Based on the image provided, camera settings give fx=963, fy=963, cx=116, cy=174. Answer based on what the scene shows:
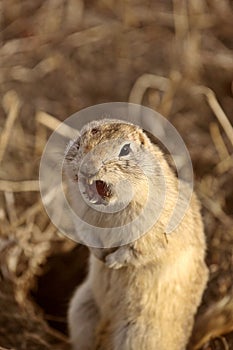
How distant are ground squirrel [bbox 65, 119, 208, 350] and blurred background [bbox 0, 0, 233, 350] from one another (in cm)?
26

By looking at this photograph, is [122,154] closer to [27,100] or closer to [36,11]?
[27,100]

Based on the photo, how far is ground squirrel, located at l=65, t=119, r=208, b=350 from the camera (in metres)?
3.33

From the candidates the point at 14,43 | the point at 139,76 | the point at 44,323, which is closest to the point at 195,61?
the point at 139,76

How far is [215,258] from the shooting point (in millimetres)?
4398

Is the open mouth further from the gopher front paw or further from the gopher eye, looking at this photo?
the gopher front paw

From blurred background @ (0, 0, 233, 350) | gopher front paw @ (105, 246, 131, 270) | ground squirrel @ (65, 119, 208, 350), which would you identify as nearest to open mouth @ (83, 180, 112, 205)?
ground squirrel @ (65, 119, 208, 350)

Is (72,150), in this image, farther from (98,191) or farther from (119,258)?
(119,258)

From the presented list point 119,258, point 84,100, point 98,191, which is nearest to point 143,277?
point 119,258

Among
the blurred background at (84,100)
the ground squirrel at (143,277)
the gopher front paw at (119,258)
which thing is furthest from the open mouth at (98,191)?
the blurred background at (84,100)

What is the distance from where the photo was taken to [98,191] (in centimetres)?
307

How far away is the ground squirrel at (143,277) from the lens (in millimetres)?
Result: 3328

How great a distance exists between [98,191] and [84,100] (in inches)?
86.1

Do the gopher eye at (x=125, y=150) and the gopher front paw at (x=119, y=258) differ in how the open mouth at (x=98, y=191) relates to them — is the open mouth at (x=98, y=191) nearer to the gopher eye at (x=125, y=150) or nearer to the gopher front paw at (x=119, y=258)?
the gopher eye at (x=125, y=150)

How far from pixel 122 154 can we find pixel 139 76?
2270mm
